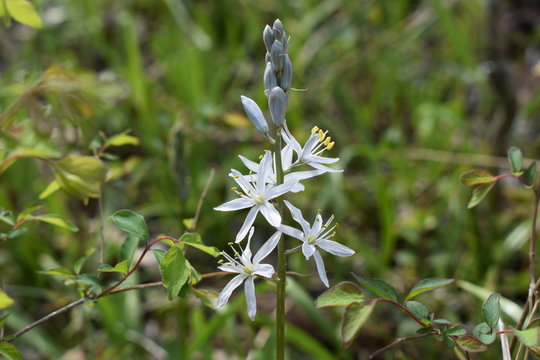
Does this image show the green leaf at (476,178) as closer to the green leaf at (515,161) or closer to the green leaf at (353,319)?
the green leaf at (515,161)


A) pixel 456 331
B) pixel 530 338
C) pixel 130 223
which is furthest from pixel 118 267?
pixel 530 338

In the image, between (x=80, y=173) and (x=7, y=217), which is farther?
(x=7, y=217)

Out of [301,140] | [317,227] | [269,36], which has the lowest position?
[301,140]

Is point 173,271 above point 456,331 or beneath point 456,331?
above

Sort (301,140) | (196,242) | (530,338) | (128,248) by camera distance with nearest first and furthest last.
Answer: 1. (530,338)
2. (196,242)
3. (128,248)
4. (301,140)

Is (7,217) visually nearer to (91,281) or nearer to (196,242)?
(91,281)

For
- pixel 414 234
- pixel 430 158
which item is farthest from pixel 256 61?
pixel 414 234

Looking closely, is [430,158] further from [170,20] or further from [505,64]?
[170,20]
